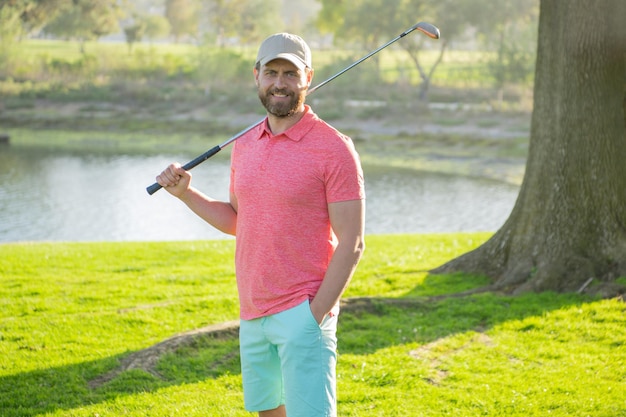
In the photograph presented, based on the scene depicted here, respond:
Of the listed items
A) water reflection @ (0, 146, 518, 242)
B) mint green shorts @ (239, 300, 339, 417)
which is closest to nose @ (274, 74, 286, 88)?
mint green shorts @ (239, 300, 339, 417)

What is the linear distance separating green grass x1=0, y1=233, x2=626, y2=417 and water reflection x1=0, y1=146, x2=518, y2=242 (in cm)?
826

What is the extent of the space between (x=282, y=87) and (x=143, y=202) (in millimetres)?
17552

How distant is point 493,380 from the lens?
17.2 feet

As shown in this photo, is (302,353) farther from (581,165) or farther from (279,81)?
(581,165)

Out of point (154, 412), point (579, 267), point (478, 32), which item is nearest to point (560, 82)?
point (579, 267)

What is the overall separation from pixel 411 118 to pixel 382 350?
3248cm

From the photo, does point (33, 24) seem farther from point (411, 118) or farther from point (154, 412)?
point (154, 412)

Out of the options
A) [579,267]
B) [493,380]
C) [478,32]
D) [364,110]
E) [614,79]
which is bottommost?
[493,380]

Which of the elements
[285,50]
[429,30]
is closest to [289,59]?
[285,50]

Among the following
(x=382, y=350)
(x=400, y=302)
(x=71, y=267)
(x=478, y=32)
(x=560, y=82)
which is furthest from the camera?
(x=478, y=32)

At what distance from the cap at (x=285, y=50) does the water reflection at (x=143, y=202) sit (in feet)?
42.0

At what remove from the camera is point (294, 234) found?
3133 millimetres

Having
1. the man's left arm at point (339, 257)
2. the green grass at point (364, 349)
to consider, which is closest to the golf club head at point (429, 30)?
the man's left arm at point (339, 257)

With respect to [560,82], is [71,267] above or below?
below
